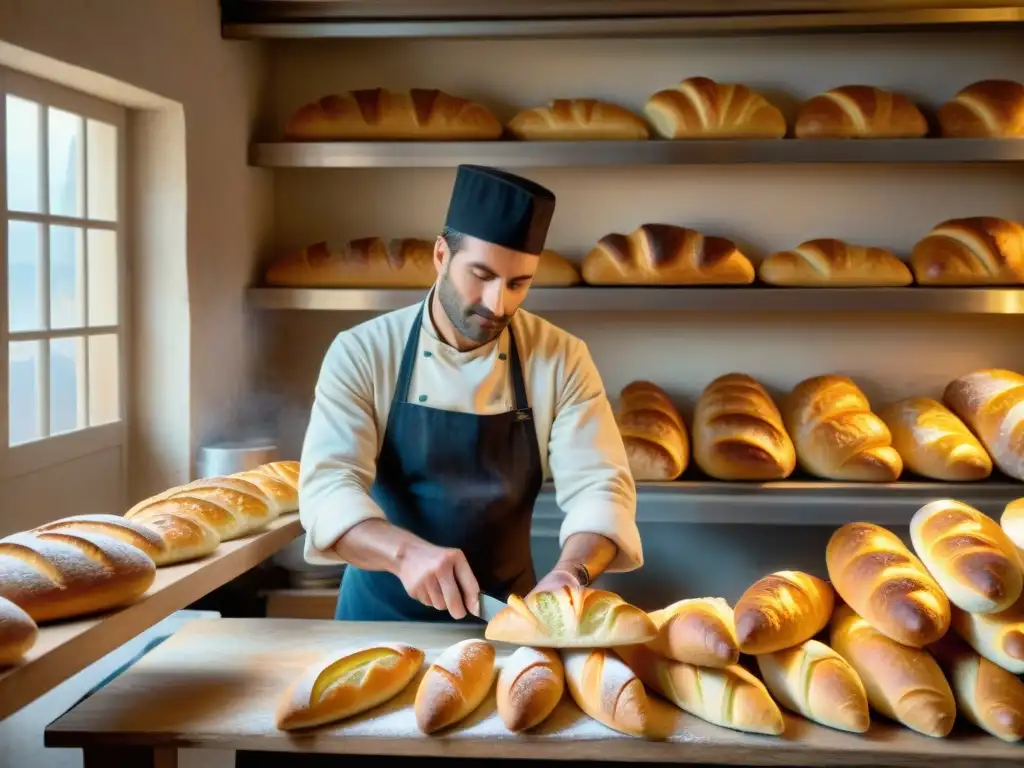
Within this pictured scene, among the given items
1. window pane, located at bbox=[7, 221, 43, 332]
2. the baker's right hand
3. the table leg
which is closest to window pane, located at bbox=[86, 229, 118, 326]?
window pane, located at bbox=[7, 221, 43, 332]

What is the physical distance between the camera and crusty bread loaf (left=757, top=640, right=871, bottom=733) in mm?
1160

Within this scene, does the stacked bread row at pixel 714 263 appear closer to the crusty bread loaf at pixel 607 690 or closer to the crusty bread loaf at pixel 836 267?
the crusty bread loaf at pixel 836 267

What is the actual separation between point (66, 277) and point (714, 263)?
1.60m

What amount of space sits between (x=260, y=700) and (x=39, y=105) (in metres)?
1.46

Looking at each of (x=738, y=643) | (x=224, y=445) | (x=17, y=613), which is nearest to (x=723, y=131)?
(x=224, y=445)

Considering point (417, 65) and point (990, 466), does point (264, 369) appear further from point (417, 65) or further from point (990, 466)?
point (990, 466)

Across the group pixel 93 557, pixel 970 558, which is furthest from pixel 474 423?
pixel 970 558

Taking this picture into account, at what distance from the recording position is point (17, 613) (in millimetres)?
1067

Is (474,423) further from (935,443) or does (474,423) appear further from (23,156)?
(935,443)

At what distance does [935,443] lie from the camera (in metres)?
2.64

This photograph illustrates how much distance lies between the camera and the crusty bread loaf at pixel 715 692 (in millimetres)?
1161

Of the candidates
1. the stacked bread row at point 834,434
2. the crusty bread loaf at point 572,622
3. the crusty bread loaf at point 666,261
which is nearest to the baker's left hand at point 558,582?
the crusty bread loaf at point 572,622

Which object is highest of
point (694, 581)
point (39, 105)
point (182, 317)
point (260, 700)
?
point (39, 105)

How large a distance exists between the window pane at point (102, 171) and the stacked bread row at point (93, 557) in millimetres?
960
